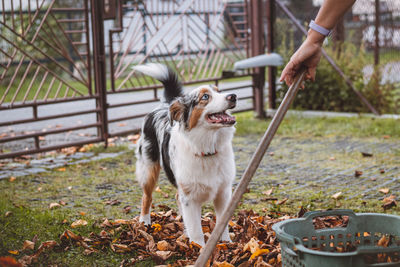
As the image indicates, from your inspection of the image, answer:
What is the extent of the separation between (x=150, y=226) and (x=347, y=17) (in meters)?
8.15

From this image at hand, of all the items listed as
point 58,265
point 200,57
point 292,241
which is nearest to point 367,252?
point 292,241

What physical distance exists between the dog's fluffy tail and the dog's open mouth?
960mm

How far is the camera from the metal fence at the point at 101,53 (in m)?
6.94

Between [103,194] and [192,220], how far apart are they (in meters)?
1.88

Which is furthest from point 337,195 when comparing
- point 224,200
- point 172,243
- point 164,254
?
point 164,254

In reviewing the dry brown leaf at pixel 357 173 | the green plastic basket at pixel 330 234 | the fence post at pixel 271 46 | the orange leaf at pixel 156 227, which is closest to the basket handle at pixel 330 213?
the green plastic basket at pixel 330 234

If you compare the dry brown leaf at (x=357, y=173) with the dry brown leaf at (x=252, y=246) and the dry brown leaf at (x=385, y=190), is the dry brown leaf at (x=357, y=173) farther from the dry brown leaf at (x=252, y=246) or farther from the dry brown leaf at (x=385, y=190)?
the dry brown leaf at (x=252, y=246)

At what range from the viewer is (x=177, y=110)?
146 inches

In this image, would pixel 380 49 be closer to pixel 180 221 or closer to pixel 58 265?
pixel 180 221

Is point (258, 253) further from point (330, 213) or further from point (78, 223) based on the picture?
point (78, 223)

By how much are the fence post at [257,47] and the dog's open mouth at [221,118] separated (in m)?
6.12

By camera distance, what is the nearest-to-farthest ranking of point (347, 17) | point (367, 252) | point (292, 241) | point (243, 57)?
point (367, 252)
point (292, 241)
point (243, 57)
point (347, 17)

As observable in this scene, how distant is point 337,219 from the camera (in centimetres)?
392

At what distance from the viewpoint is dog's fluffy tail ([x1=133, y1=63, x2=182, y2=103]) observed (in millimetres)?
4402
